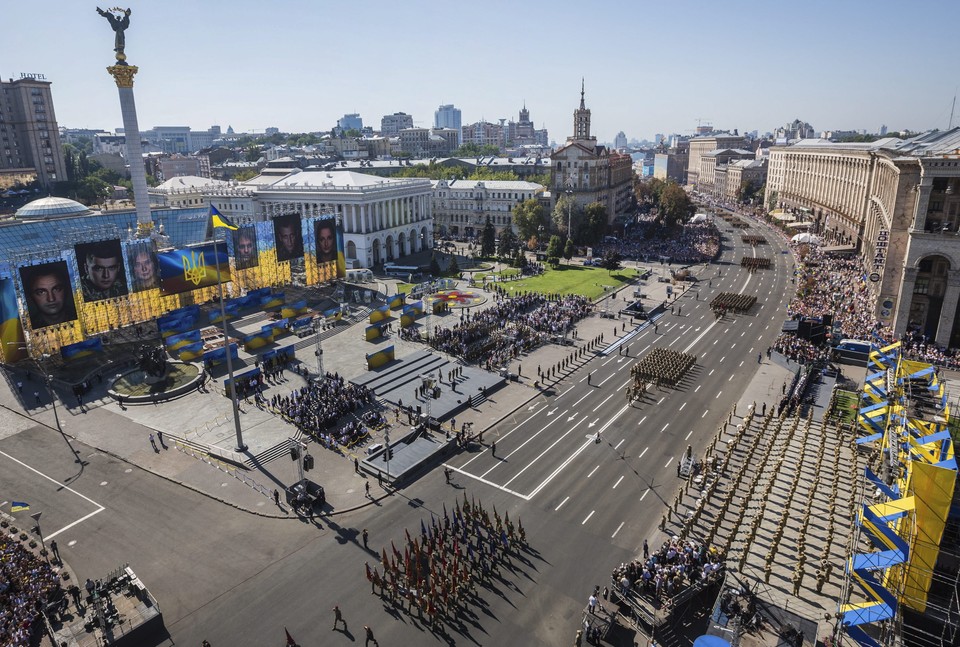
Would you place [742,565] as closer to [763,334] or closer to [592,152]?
[763,334]

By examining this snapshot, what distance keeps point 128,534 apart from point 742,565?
31.8m

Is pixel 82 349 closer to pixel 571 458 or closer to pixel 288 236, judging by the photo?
pixel 288 236

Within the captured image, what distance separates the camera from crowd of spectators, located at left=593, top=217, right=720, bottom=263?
10756 centimetres

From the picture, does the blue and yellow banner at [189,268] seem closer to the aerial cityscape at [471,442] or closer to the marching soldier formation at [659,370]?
the aerial cityscape at [471,442]

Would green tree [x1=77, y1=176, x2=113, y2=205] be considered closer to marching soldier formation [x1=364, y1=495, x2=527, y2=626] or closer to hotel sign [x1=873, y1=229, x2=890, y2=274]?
marching soldier formation [x1=364, y1=495, x2=527, y2=626]

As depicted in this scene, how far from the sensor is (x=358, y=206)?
9538 centimetres

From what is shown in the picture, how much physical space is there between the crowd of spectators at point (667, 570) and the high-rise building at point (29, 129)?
178385 mm

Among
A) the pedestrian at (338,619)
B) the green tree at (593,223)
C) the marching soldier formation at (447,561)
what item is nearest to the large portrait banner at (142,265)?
the marching soldier formation at (447,561)

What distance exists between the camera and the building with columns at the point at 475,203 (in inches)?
4978

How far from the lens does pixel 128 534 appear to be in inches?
1241

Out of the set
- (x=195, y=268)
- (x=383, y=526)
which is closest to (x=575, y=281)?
(x=195, y=268)

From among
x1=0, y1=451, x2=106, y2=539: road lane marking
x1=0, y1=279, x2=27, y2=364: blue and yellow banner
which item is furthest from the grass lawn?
x1=0, y1=451, x2=106, y2=539: road lane marking

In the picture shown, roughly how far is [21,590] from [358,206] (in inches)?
2983

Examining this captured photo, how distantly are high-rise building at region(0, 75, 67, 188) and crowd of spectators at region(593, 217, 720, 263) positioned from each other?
148 metres
